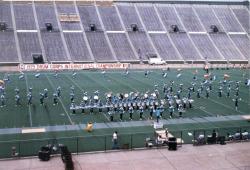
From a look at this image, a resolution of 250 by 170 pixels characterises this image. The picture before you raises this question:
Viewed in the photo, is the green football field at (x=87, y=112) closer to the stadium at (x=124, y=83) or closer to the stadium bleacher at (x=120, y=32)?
the stadium at (x=124, y=83)

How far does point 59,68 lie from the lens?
5269 centimetres

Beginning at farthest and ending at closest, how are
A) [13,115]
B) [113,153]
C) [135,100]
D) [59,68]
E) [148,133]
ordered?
→ [59,68]
[135,100]
[13,115]
[148,133]
[113,153]

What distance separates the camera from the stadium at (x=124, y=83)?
63.5 ft

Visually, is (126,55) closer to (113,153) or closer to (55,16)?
(55,16)

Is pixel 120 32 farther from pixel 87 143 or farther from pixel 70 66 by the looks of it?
pixel 87 143

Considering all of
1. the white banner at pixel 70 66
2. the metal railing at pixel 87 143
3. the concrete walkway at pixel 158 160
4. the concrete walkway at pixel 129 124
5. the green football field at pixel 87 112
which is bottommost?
the concrete walkway at pixel 158 160

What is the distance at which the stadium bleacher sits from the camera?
199ft

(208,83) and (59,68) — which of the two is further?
(59,68)

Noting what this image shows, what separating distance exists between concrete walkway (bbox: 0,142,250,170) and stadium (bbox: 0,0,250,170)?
0.05 m

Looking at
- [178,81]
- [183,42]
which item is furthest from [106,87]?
[183,42]

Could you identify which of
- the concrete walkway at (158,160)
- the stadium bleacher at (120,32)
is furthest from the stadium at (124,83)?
the stadium bleacher at (120,32)

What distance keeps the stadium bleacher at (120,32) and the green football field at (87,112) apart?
39.7 ft

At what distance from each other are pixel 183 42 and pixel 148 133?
47.3m

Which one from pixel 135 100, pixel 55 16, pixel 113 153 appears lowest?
pixel 113 153
